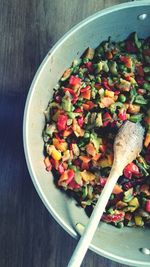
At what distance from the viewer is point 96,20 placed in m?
0.97

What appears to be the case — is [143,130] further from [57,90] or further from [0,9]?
[0,9]

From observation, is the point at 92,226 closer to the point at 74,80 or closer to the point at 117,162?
the point at 117,162

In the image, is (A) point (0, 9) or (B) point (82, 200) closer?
(B) point (82, 200)

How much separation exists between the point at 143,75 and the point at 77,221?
401 millimetres

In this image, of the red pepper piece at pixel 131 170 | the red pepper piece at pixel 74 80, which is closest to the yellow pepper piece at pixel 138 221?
the red pepper piece at pixel 131 170

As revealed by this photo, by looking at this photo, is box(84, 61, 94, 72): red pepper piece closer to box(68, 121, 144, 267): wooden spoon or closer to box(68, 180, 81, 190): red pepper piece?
box(68, 121, 144, 267): wooden spoon

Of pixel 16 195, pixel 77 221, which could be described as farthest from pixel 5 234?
pixel 77 221

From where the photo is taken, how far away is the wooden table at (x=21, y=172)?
1.08 m

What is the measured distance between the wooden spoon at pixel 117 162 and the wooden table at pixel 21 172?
0.64ft

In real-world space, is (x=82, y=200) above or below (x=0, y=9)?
below

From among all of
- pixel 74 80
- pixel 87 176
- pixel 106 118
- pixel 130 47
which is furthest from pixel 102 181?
pixel 130 47

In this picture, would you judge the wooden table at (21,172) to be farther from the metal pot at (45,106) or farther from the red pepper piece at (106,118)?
the red pepper piece at (106,118)

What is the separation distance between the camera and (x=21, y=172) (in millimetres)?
1091

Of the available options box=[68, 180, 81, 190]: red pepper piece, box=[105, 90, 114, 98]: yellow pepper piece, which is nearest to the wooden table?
box=[68, 180, 81, 190]: red pepper piece
